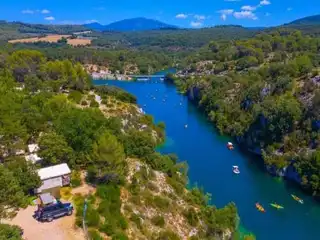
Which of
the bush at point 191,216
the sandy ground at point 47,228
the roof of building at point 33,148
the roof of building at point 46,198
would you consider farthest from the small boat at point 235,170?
the roof of building at point 46,198

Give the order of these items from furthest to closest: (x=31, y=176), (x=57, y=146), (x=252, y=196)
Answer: (x=252, y=196)
(x=57, y=146)
(x=31, y=176)

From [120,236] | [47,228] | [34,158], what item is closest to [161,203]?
[120,236]

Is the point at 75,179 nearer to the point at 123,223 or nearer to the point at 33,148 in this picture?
the point at 123,223

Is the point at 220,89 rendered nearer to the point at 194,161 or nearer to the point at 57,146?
the point at 194,161

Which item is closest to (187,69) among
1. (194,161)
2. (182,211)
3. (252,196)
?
(194,161)

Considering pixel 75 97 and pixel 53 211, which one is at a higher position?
pixel 53 211

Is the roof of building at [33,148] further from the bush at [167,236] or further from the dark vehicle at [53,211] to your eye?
the bush at [167,236]
